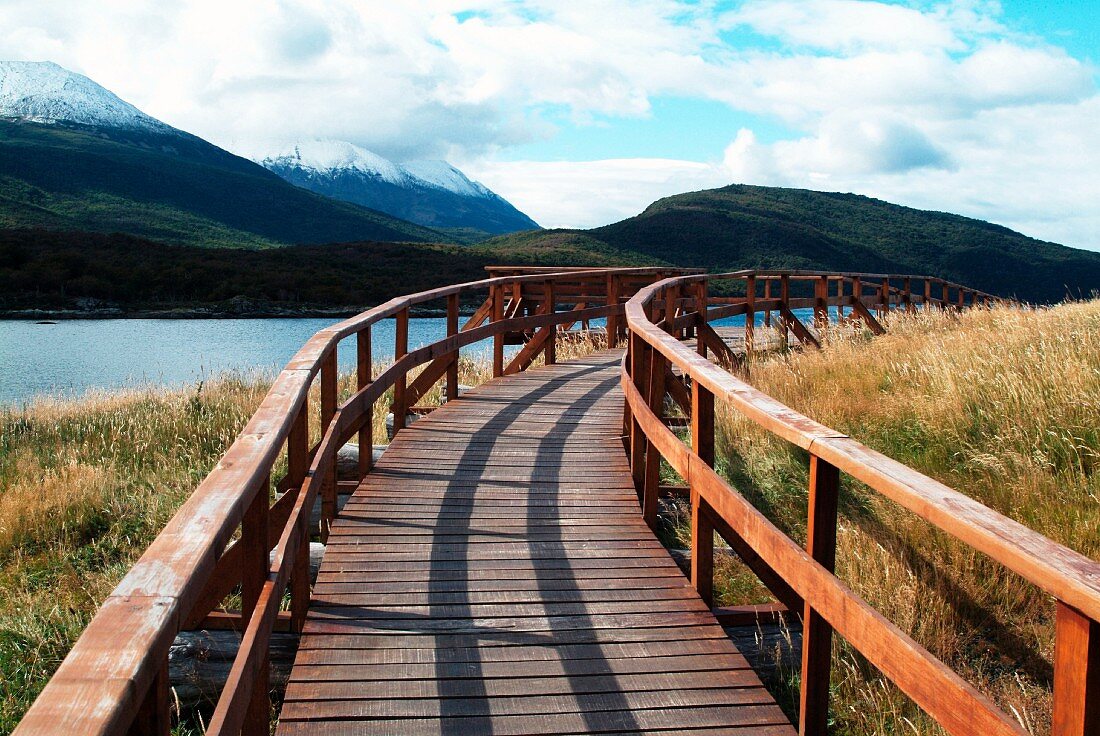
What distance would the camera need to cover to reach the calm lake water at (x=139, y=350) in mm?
21453

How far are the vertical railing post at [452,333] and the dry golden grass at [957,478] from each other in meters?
2.66

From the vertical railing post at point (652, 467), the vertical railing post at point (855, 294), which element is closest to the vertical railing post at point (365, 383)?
the vertical railing post at point (652, 467)

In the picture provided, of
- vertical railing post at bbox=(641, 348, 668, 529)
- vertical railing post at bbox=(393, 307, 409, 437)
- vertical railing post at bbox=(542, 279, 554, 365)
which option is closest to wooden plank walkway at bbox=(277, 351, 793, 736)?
vertical railing post at bbox=(641, 348, 668, 529)

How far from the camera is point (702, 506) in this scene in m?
4.06

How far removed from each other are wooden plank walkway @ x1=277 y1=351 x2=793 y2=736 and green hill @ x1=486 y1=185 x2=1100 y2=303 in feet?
233

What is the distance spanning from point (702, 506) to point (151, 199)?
151 meters

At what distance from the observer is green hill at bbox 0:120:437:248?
112812mm

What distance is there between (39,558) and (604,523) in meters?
4.37

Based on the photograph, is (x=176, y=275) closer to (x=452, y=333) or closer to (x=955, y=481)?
(x=452, y=333)

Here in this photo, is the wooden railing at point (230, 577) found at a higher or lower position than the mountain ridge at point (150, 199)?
lower

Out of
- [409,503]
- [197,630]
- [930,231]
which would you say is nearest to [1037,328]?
[409,503]

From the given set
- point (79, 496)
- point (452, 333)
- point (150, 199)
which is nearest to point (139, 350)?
point (79, 496)

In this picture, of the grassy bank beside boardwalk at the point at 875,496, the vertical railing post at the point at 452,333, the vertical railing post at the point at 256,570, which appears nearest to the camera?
the vertical railing post at the point at 256,570

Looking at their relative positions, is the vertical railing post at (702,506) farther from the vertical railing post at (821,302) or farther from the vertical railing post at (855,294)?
the vertical railing post at (855,294)
